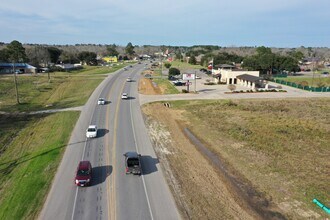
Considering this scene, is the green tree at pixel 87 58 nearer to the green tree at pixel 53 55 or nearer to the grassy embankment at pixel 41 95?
the green tree at pixel 53 55

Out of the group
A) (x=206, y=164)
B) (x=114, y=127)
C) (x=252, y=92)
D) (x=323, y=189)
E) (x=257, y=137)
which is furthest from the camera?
(x=252, y=92)

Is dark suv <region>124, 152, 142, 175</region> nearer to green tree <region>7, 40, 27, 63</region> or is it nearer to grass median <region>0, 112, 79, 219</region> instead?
grass median <region>0, 112, 79, 219</region>

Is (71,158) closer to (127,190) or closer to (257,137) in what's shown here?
(127,190)

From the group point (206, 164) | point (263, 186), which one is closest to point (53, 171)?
point (206, 164)

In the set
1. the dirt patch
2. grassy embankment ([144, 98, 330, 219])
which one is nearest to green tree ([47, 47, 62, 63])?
grassy embankment ([144, 98, 330, 219])

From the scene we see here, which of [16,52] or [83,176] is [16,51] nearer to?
[16,52]
